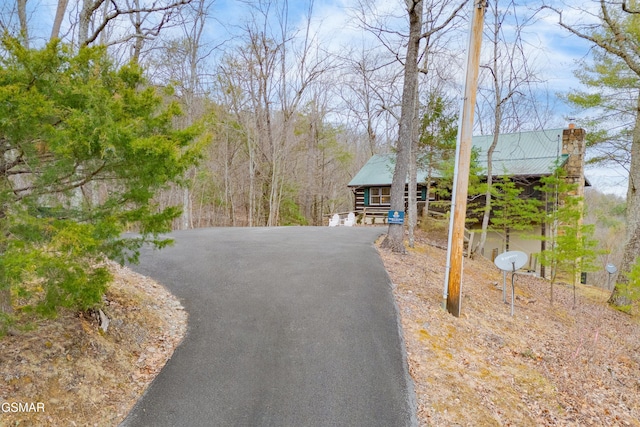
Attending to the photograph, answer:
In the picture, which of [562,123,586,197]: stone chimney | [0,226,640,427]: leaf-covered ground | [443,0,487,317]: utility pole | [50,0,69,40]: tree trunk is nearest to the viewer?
[0,226,640,427]: leaf-covered ground

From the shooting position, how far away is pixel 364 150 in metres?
33.4

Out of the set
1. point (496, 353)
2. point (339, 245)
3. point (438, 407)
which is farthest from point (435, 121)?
point (438, 407)

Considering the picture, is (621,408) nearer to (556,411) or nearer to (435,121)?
(556,411)

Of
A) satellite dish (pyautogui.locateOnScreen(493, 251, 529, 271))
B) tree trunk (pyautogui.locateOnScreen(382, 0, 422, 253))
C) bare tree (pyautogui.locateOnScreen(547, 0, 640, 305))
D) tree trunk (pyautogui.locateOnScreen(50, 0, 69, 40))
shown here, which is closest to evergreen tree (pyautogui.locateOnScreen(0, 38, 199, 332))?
tree trunk (pyautogui.locateOnScreen(50, 0, 69, 40))

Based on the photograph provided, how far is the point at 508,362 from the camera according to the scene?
4875 millimetres

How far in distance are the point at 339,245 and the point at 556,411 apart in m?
6.29

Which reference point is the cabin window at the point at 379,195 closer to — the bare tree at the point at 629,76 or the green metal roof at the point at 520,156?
the green metal roof at the point at 520,156

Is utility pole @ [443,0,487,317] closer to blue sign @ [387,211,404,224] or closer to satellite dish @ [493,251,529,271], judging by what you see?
satellite dish @ [493,251,529,271]

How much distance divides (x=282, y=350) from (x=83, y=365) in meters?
2.12

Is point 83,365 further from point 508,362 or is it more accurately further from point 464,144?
point 464,144

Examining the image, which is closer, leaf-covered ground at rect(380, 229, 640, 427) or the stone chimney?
leaf-covered ground at rect(380, 229, 640, 427)

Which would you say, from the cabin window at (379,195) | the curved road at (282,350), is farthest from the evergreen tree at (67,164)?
the cabin window at (379,195)

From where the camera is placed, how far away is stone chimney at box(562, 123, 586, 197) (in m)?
15.3

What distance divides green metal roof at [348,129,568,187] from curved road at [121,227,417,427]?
11.6 m
